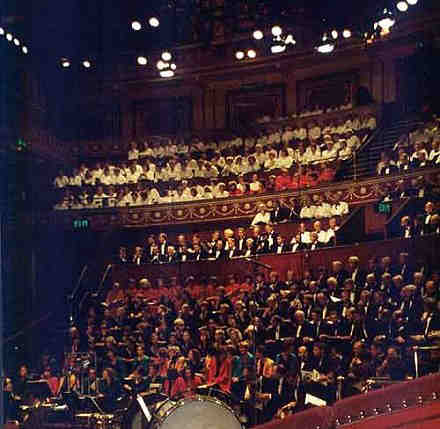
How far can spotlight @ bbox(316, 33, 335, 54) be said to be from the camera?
32.3 feet

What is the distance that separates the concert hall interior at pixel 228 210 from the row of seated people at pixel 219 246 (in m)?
0.02

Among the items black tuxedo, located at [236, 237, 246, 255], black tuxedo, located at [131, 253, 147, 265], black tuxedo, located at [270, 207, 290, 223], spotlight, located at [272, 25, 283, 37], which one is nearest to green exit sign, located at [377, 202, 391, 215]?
black tuxedo, located at [270, 207, 290, 223]

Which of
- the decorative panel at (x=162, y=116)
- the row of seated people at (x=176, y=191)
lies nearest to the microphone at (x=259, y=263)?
the row of seated people at (x=176, y=191)

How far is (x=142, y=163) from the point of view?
10469 mm

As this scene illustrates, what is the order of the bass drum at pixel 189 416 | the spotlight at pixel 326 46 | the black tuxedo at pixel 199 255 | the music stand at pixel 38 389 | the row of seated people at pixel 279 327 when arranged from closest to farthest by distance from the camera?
the bass drum at pixel 189 416 < the row of seated people at pixel 279 327 < the music stand at pixel 38 389 < the spotlight at pixel 326 46 < the black tuxedo at pixel 199 255

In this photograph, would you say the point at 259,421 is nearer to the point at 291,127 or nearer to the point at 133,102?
the point at 291,127

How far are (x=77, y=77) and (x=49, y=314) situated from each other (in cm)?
292

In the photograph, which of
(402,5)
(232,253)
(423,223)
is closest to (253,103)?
(232,253)

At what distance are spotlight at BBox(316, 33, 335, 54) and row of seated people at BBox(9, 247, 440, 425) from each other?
2516mm

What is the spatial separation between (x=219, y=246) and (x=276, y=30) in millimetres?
2658

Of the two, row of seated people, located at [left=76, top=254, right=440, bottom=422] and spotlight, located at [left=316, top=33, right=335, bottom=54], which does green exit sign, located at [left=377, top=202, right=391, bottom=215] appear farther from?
spotlight, located at [left=316, top=33, right=335, bottom=54]

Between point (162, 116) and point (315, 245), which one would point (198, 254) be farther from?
point (162, 116)

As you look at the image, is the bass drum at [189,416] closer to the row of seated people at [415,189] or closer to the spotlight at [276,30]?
the row of seated people at [415,189]

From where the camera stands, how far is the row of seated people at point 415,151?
28.9 feet
